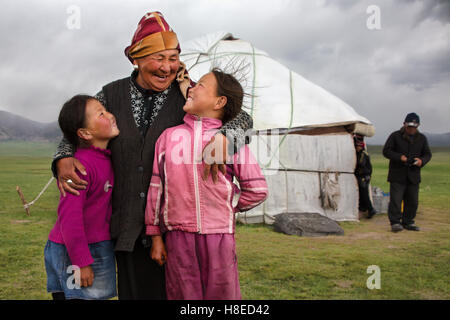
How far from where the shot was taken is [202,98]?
64.1 inches

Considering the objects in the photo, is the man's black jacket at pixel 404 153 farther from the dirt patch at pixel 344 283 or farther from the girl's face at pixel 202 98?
the girl's face at pixel 202 98

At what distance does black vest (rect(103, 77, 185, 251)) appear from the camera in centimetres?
171

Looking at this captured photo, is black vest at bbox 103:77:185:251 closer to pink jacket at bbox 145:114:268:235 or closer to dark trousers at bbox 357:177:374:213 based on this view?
pink jacket at bbox 145:114:268:235

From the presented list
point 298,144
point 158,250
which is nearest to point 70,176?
point 158,250

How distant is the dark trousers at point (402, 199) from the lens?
602cm

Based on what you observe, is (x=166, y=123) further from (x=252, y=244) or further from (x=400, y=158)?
(x=400, y=158)

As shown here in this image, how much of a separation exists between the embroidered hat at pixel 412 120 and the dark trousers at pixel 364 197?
1.83 m

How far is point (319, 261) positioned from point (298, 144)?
2.87 metres

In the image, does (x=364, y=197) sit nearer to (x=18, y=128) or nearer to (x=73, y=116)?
(x=73, y=116)

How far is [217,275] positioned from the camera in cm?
158

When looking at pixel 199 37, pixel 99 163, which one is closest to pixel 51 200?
pixel 199 37

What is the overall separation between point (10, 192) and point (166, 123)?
11554 mm

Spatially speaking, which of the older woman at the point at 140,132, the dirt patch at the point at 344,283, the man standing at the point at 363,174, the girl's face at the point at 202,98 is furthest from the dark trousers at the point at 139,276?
the man standing at the point at 363,174

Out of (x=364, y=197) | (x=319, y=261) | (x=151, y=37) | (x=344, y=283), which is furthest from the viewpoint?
(x=364, y=197)
